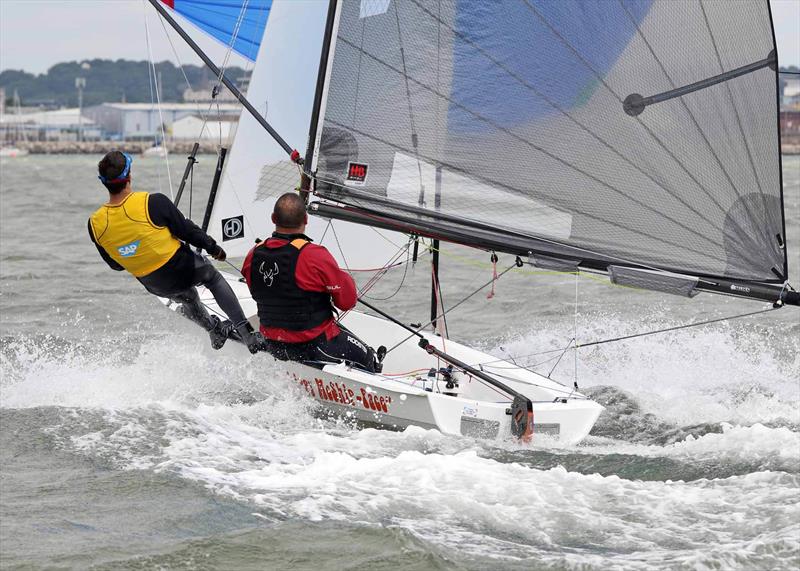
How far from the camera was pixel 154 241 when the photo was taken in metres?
5.62

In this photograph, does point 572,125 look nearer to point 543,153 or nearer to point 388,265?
point 543,153

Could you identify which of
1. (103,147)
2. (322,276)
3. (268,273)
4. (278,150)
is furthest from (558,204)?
(103,147)

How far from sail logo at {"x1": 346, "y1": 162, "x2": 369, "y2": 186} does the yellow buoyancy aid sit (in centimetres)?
93

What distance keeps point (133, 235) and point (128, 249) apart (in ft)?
0.29

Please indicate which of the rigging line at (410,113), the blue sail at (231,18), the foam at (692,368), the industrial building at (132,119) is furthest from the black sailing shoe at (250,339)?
the industrial building at (132,119)

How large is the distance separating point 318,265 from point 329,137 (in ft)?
2.53

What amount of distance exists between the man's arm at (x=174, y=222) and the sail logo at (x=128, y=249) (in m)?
0.15

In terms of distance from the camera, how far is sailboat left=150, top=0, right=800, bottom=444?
5.43 meters

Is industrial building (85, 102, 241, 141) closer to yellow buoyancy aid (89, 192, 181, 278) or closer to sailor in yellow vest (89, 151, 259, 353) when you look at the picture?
sailor in yellow vest (89, 151, 259, 353)

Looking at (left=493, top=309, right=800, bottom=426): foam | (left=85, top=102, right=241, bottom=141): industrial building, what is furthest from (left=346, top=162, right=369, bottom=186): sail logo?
(left=85, top=102, right=241, bottom=141): industrial building

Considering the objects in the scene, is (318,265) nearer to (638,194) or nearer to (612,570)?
(638,194)

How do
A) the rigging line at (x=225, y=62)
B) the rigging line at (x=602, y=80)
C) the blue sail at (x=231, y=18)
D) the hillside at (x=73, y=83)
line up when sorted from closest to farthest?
1. the rigging line at (x=602, y=80)
2. the rigging line at (x=225, y=62)
3. the blue sail at (x=231, y=18)
4. the hillside at (x=73, y=83)

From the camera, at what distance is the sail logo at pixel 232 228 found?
737 cm

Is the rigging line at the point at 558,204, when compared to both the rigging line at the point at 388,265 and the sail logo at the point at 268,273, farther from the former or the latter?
the rigging line at the point at 388,265
